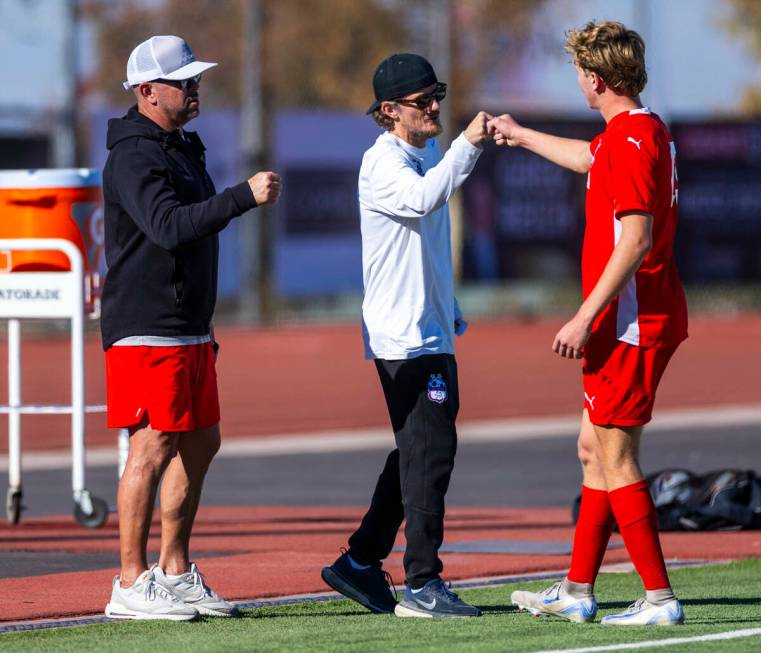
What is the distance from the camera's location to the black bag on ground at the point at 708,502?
10.8 meters

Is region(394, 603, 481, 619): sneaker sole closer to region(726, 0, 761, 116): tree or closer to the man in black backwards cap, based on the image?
the man in black backwards cap

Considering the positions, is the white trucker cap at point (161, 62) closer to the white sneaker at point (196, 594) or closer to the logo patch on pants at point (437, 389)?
the logo patch on pants at point (437, 389)

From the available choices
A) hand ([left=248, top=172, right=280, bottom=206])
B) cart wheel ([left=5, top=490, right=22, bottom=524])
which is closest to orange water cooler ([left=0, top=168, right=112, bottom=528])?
cart wheel ([left=5, top=490, right=22, bottom=524])

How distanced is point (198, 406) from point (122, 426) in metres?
0.31

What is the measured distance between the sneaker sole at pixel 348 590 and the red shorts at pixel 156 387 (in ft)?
2.71

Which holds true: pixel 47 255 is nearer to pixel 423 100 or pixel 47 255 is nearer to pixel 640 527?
pixel 423 100

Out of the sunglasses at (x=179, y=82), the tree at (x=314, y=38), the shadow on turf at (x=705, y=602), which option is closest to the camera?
the sunglasses at (x=179, y=82)

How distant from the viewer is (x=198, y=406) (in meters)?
7.35

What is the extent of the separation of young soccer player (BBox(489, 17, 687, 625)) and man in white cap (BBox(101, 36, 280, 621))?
4.75 feet

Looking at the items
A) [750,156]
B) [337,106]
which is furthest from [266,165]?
[337,106]

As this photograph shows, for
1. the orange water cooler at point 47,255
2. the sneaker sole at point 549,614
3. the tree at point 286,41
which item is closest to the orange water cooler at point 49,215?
the orange water cooler at point 47,255

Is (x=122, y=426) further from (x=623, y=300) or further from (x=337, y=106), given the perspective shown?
(x=337, y=106)

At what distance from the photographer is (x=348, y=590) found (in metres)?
7.59

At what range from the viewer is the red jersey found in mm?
6820
